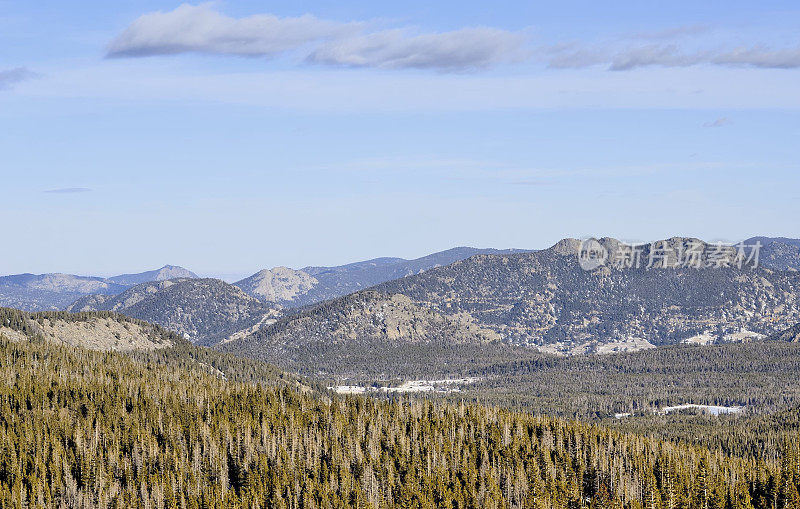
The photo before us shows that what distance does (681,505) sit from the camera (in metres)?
198

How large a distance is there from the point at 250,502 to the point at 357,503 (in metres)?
20.2

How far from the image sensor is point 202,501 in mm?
199000

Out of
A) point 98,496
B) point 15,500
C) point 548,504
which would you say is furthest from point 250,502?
point 548,504

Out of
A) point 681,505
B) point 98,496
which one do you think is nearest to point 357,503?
point 98,496

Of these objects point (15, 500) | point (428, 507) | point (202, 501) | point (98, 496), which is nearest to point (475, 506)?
point (428, 507)

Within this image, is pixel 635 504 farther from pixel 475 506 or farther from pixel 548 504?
pixel 475 506

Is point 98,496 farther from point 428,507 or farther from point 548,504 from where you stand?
point 548,504

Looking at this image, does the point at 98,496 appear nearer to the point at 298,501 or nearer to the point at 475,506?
the point at 298,501

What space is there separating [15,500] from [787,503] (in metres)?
143

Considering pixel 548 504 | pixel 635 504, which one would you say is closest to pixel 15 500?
pixel 548 504

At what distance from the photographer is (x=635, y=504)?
188 metres

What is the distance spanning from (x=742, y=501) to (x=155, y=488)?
362 feet

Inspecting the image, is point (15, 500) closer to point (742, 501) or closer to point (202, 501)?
point (202, 501)

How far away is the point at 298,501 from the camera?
198875 millimetres
